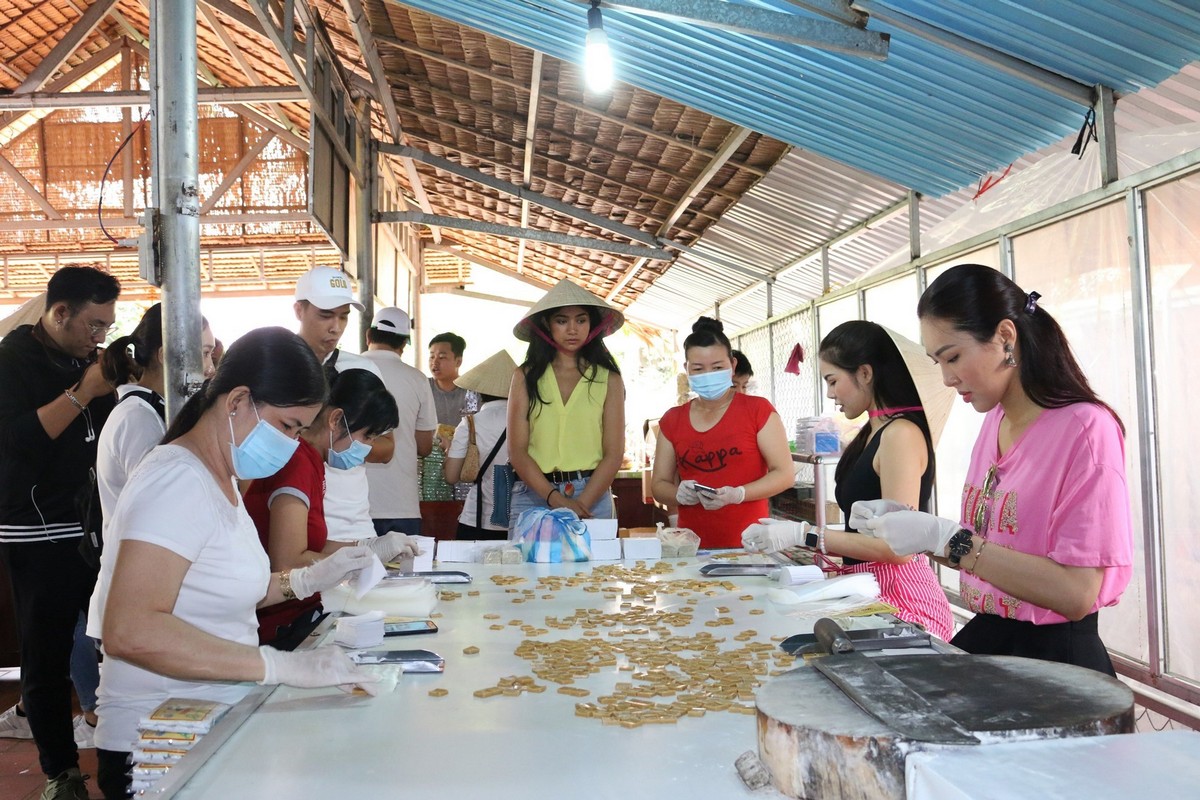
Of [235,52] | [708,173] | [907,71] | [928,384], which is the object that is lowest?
[928,384]

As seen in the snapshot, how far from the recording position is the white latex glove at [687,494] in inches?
128

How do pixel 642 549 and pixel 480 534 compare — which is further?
pixel 480 534

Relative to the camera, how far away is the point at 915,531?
→ 1.90 metres

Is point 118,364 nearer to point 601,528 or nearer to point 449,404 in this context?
point 601,528

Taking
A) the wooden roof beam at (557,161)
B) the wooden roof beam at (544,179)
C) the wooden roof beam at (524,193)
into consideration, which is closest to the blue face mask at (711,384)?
the wooden roof beam at (557,161)

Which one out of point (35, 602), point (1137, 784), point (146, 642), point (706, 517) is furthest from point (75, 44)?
point (1137, 784)

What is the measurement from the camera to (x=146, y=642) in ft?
5.25

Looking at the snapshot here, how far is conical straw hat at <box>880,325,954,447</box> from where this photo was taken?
262 centimetres

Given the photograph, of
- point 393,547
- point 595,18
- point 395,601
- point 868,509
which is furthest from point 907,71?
point 395,601

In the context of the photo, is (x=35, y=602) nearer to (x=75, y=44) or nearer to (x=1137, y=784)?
(x=1137, y=784)

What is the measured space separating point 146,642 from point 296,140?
361 inches

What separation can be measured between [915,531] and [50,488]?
282 centimetres

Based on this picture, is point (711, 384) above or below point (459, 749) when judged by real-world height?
above

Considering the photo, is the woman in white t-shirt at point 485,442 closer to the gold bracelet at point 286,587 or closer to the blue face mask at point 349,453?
the blue face mask at point 349,453
